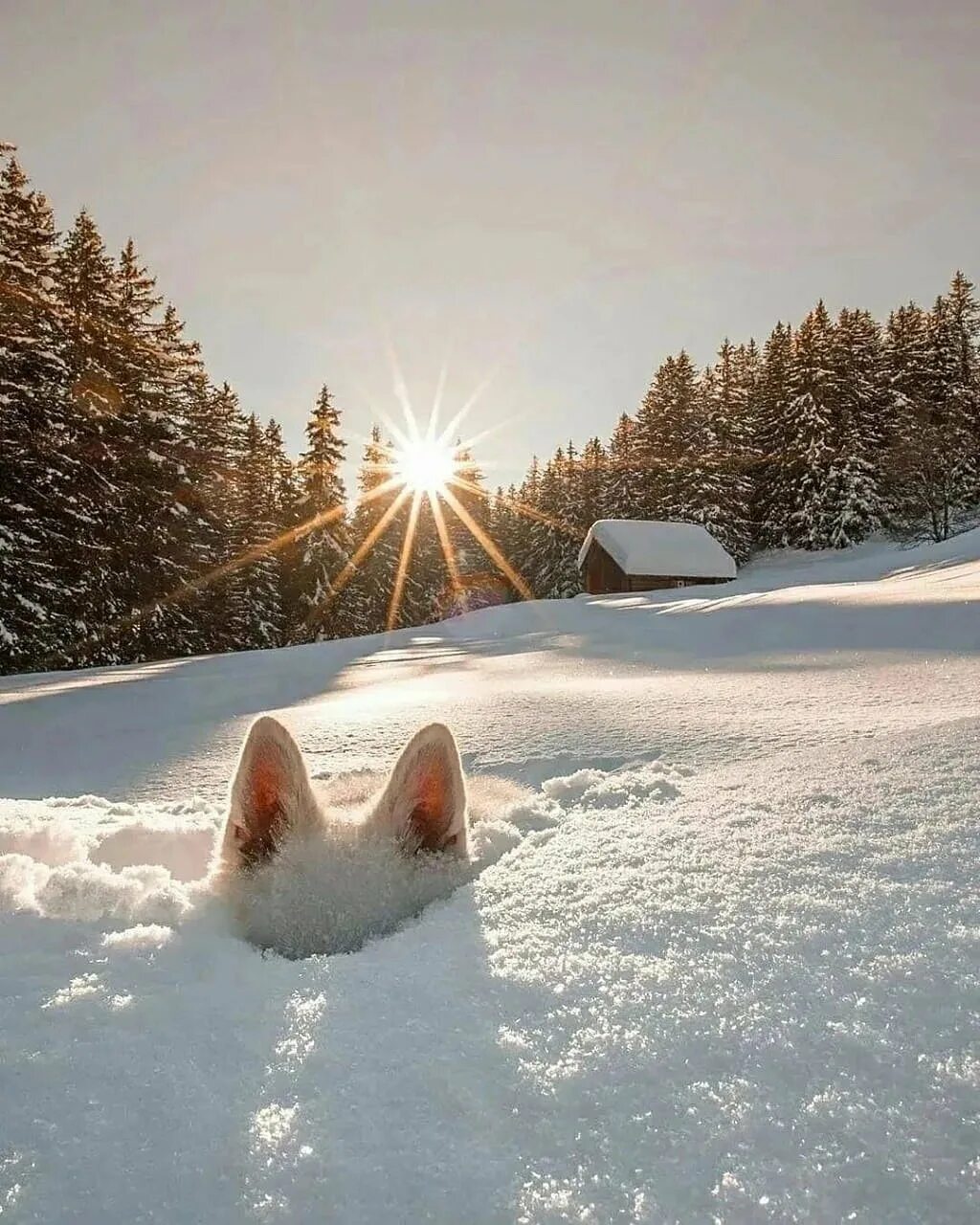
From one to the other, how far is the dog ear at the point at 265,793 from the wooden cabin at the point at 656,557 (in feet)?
113

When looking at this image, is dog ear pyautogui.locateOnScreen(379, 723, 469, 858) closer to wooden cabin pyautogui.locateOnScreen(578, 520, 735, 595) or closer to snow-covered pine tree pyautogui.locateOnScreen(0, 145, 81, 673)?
snow-covered pine tree pyautogui.locateOnScreen(0, 145, 81, 673)

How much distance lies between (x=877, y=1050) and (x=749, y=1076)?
17 cm

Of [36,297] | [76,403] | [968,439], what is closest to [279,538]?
[76,403]

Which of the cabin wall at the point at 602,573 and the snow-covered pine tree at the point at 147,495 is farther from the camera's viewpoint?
the cabin wall at the point at 602,573

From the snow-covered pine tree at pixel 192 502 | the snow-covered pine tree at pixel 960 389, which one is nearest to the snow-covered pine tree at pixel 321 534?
the snow-covered pine tree at pixel 192 502

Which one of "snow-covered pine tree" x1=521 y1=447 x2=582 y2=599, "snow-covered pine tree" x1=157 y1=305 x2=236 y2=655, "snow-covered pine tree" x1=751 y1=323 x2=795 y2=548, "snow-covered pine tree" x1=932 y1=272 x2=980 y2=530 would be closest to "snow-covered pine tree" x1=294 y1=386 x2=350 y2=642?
"snow-covered pine tree" x1=157 y1=305 x2=236 y2=655

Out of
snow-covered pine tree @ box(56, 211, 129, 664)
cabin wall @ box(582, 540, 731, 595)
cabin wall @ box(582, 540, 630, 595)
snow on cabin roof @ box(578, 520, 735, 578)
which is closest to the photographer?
snow-covered pine tree @ box(56, 211, 129, 664)

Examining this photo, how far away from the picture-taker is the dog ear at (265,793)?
181cm

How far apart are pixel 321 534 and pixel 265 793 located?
3803 centimetres

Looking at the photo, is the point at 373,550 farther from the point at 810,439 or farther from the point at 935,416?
the point at 935,416

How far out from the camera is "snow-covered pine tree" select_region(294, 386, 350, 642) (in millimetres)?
37906

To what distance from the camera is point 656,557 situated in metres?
36.4

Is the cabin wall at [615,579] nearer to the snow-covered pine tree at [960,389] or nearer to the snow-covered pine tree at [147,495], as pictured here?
the snow-covered pine tree at [960,389]

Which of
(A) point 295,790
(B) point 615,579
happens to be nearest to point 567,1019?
(A) point 295,790
